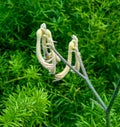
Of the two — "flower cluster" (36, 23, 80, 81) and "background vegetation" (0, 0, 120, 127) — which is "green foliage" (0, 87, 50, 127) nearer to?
"background vegetation" (0, 0, 120, 127)

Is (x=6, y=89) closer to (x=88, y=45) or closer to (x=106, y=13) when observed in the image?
(x=88, y=45)

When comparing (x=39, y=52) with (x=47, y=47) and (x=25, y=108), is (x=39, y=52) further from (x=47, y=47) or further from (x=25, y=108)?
(x=25, y=108)

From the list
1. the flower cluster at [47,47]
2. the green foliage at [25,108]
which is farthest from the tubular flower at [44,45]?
the green foliage at [25,108]

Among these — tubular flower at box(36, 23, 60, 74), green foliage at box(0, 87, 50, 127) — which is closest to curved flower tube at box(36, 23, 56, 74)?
tubular flower at box(36, 23, 60, 74)

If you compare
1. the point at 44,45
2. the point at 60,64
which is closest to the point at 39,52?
the point at 44,45

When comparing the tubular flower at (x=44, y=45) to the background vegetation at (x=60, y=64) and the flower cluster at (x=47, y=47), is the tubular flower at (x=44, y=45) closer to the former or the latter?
the flower cluster at (x=47, y=47)

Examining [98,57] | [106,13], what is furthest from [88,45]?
[106,13]

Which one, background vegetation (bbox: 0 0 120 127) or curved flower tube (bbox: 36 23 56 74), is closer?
curved flower tube (bbox: 36 23 56 74)

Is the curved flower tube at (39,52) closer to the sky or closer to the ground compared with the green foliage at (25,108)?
closer to the sky
